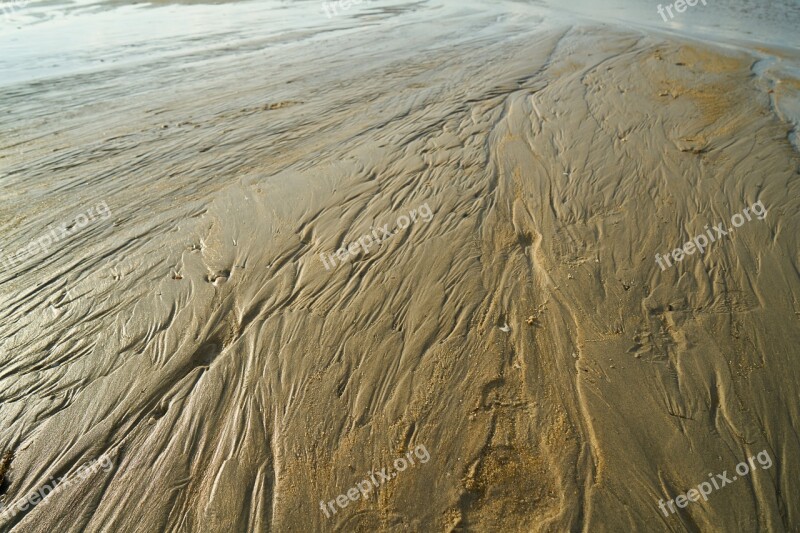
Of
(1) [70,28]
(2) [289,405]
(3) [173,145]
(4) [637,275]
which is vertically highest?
(1) [70,28]

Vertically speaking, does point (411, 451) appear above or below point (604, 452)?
above

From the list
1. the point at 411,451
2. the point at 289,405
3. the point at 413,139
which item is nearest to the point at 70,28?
the point at 413,139

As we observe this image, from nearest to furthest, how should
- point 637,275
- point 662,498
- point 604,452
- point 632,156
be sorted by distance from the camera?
point 662,498 < point 604,452 < point 637,275 < point 632,156

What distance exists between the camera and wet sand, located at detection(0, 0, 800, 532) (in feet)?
7.75

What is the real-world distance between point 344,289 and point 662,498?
2.60 metres

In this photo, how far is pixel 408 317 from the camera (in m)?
3.35

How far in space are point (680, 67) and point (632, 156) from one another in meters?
4.17

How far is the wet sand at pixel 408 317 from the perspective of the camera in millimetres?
2363

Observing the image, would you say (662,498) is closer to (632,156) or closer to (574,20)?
(632,156)

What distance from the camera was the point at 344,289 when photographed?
3.60m

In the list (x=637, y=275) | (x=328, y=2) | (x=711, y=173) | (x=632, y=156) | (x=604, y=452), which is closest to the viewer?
(x=604, y=452)

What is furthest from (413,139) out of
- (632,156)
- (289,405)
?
(289,405)

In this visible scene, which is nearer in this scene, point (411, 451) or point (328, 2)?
point (411, 451)

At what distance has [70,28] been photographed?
40.9 ft
